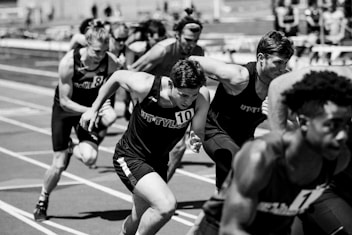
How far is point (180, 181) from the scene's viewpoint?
10.9m

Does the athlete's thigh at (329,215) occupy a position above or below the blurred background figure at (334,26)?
above

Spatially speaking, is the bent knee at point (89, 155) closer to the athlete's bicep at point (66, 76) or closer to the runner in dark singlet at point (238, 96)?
the athlete's bicep at point (66, 76)

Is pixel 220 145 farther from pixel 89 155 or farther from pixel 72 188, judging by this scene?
pixel 72 188

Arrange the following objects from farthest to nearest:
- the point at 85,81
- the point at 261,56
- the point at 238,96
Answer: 1. the point at 85,81
2. the point at 238,96
3. the point at 261,56

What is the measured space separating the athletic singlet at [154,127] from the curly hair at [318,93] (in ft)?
7.59

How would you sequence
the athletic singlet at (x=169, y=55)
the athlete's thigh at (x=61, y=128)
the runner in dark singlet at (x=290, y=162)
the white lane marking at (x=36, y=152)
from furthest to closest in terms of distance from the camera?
the white lane marking at (x=36, y=152)
the athletic singlet at (x=169, y=55)
the athlete's thigh at (x=61, y=128)
the runner in dark singlet at (x=290, y=162)

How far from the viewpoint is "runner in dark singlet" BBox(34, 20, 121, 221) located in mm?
8719

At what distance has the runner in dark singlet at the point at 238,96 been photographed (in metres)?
6.64

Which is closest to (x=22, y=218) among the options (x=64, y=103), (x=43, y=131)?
(x=64, y=103)

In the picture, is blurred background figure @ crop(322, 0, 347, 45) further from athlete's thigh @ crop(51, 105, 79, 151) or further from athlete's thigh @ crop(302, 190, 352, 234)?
athlete's thigh @ crop(302, 190, 352, 234)

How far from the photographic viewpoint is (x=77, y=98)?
9.05m

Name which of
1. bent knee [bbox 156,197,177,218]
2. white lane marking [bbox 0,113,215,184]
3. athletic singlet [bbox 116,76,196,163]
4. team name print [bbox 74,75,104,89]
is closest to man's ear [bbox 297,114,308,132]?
bent knee [bbox 156,197,177,218]

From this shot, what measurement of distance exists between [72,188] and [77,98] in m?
1.83

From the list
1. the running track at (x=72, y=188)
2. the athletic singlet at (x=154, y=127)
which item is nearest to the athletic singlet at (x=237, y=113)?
the athletic singlet at (x=154, y=127)
